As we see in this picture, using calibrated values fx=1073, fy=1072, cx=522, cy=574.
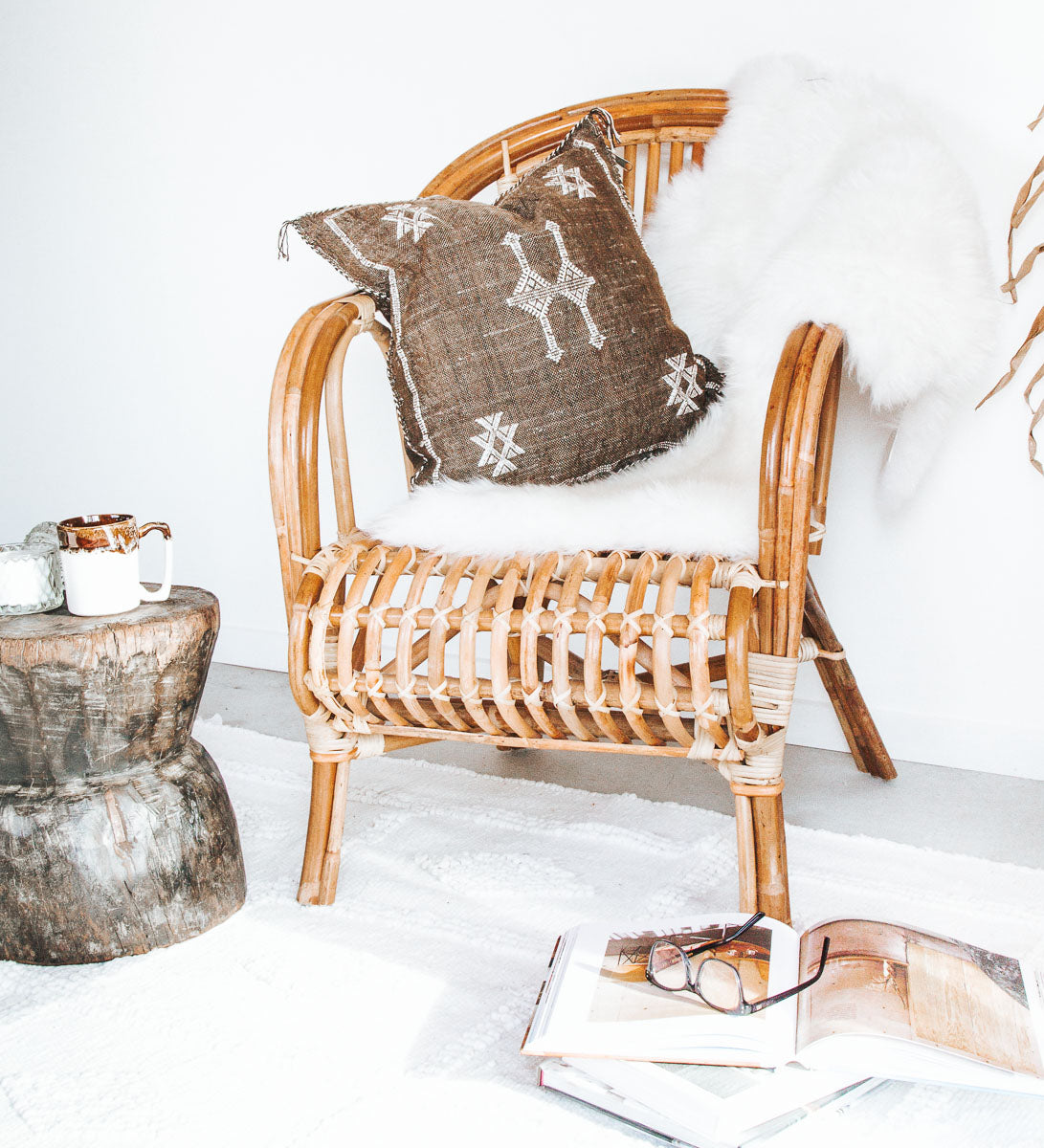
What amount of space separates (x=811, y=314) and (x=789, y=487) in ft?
0.69

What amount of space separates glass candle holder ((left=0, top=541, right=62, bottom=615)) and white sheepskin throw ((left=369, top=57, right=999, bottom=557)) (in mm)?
336

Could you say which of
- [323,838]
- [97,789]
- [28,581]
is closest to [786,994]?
[323,838]

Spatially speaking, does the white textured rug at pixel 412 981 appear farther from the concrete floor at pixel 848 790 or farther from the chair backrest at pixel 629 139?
the chair backrest at pixel 629 139

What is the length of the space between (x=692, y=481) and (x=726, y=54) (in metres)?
0.81

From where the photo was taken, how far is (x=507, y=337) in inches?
47.9

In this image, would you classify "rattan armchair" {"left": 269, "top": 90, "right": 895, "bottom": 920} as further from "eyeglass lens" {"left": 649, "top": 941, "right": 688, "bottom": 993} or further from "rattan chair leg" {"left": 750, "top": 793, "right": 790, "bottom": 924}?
"eyeglass lens" {"left": 649, "top": 941, "right": 688, "bottom": 993}

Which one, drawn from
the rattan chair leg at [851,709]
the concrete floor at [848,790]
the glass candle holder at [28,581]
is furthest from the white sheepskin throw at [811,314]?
the concrete floor at [848,790]

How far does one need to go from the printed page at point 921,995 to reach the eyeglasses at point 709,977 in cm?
2

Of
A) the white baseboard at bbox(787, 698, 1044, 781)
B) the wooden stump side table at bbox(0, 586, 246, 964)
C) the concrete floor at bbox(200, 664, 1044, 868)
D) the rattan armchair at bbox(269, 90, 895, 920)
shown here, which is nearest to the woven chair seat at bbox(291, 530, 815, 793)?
the rattan armchair at bbox(269, 90, 895, 920)

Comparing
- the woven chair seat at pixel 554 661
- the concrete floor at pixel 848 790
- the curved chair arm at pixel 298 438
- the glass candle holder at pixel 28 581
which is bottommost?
the concrete floor at pixel 848 790

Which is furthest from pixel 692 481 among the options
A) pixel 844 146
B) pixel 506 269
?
pixel 844 146

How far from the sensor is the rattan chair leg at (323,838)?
118 centimetres

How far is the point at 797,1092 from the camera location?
0.77 m

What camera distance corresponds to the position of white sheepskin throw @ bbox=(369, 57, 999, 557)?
1.09 metres
